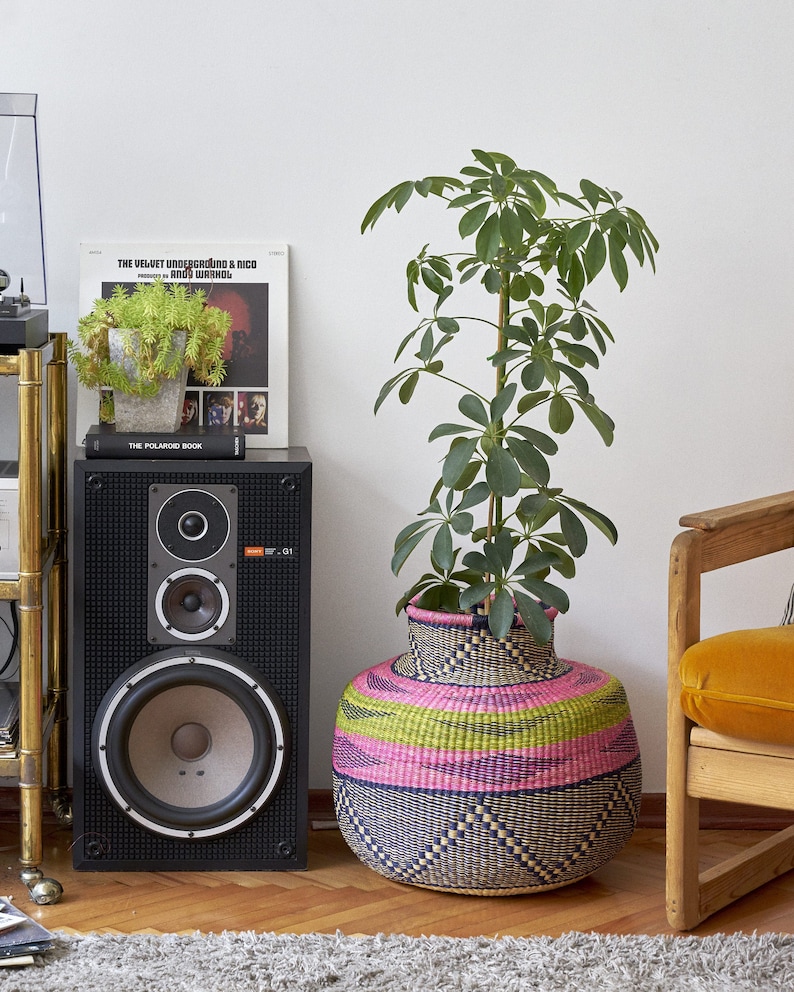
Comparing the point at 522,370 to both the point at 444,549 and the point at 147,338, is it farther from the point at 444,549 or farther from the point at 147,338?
the point at 147,338

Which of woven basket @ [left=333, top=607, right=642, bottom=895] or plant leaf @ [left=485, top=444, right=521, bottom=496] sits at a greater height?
plant leaf @ [left=485, top=444, right=521, bottom=496]

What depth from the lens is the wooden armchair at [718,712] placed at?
1.63 metres

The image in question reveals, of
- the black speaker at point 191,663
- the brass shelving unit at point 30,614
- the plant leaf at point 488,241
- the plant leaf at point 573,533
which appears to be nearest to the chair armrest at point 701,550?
the plant leaf at point 573,533

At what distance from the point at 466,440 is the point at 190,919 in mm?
866

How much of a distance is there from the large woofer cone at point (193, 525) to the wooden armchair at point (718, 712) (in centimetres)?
73

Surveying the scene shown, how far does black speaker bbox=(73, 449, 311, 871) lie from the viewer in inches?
76.1

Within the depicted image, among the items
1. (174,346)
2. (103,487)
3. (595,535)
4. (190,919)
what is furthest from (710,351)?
(190,919)

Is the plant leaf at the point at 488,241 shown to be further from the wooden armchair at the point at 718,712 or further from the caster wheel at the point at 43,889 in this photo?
the caster wheel at the point at 43,889

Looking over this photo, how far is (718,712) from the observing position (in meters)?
1.66

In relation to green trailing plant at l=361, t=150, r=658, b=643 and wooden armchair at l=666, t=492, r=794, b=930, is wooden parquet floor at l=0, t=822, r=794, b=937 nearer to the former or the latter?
wooden armchair at l=666, t=492, r=794, b=930

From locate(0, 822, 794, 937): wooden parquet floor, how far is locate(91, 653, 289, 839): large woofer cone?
111mm

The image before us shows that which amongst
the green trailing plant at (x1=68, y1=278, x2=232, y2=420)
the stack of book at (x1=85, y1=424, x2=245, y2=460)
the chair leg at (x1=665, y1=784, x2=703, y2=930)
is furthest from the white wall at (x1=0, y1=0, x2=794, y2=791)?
the chair leg at (x1=665, y1=784, x2=703, y2=930)

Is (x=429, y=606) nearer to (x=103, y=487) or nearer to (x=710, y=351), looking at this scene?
(x=103, y=487)

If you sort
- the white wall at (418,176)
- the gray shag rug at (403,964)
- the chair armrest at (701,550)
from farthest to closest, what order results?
the white wall at (418,176)
the chair armrest at (701,550)
the gray shag rug at (403,964)
